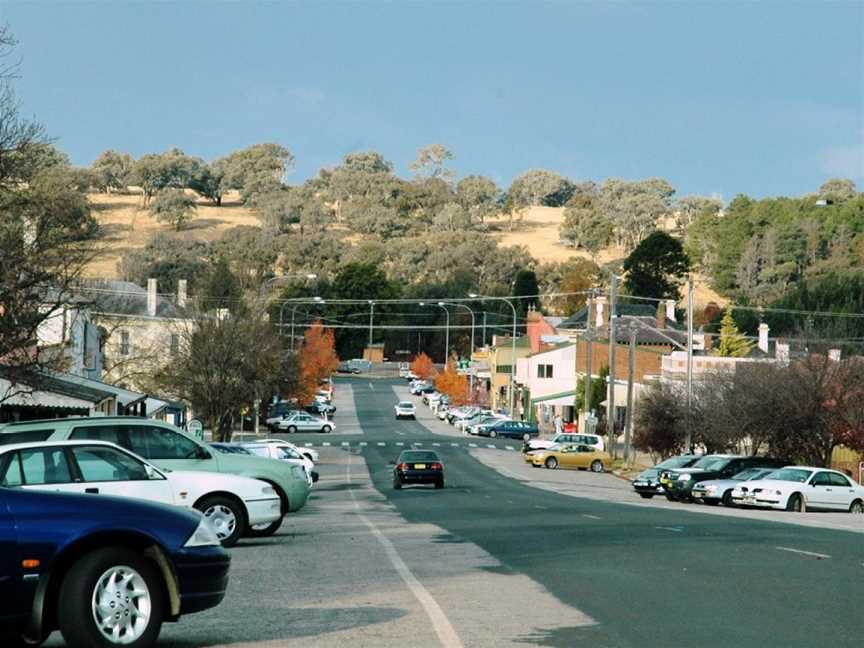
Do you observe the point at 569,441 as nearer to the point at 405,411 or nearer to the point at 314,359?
the point at 405,411

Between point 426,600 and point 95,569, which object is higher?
point 95,569

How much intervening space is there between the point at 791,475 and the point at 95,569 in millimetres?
32659

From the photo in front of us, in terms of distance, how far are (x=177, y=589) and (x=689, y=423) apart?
161ft

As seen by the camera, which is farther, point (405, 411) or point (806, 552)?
point (405, 411)

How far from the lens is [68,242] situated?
3384 centimetres

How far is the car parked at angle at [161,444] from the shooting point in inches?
742

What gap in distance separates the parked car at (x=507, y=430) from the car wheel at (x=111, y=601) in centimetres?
8195

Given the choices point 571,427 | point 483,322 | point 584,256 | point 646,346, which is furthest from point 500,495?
point 584,256

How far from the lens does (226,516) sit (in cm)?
1984

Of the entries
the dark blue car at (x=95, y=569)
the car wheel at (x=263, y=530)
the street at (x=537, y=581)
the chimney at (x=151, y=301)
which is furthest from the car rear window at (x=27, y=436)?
the chimney at (x=151, y=301)

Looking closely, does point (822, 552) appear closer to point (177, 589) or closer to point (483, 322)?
point (177, 589)

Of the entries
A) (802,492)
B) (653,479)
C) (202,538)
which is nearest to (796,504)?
(802,492)

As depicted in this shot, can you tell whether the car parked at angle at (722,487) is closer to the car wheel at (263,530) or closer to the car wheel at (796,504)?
the car wheel at (796,504)

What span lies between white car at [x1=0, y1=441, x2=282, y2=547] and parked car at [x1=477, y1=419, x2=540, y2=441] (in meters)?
71.2
